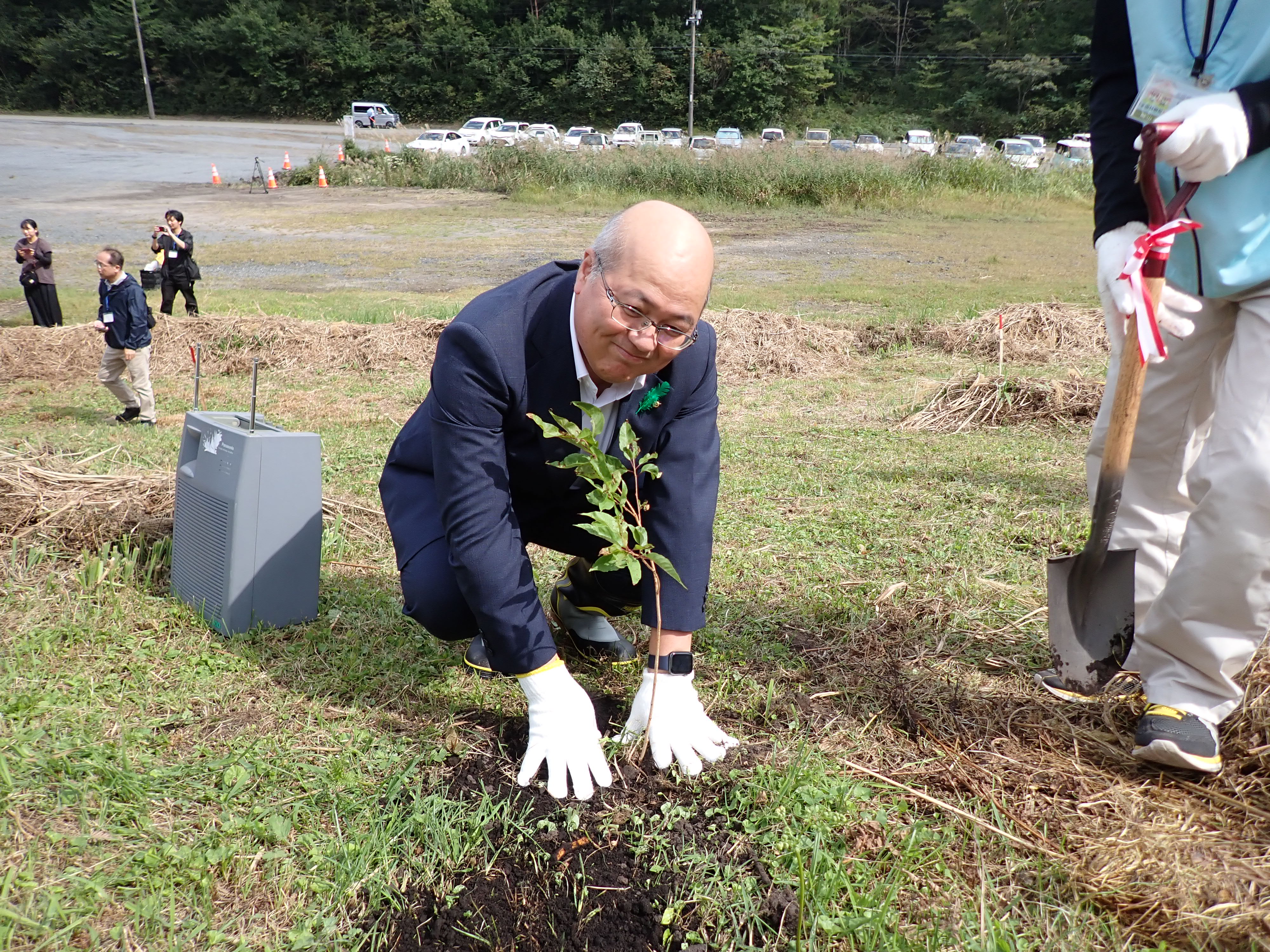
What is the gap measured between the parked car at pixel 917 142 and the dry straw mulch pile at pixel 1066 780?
24940 mm

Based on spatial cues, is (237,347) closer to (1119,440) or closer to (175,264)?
(175,264)

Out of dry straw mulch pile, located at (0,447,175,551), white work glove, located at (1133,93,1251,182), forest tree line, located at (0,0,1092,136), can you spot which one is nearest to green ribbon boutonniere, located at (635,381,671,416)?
white work glove, located at (1133,93,1251,182)

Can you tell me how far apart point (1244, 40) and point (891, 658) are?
1737 millimetres

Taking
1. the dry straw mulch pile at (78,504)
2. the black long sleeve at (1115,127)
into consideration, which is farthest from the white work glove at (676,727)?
the dry straw mulch pile at (78,504)

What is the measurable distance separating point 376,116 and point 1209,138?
152 feet

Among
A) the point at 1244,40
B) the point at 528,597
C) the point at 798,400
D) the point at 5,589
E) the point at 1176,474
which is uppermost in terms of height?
the point at 1244,40

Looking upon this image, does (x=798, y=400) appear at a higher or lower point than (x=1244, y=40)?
lower

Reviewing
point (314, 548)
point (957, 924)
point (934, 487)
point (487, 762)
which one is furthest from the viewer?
point (934, 487)

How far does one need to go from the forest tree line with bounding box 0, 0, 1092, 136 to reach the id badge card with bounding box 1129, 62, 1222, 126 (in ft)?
156

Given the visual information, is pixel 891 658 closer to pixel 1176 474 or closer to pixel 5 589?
pixel 1176 474

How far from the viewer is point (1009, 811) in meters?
2.05

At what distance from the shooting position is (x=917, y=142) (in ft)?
119

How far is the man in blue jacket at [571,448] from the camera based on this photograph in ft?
6.41

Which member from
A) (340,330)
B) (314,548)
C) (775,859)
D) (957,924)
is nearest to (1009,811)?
(957,924)
